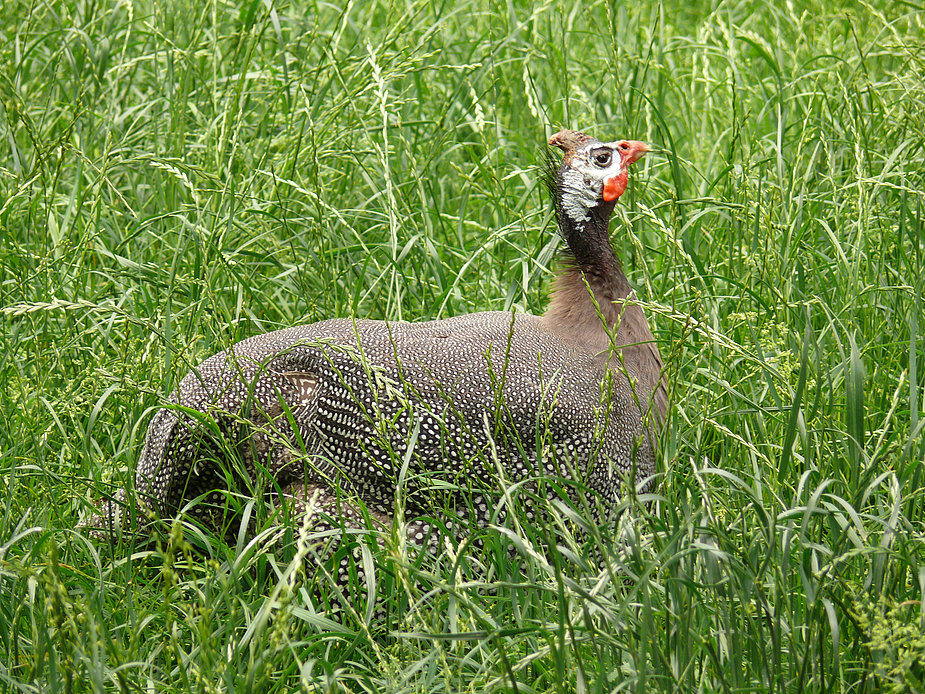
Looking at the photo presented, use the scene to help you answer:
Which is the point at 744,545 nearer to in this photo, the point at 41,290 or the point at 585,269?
the point at 585,269

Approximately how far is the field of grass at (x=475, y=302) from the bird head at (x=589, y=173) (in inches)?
3.7

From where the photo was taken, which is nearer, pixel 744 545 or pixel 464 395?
pixel 744 545

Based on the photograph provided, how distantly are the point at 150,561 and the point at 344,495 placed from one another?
67 cm

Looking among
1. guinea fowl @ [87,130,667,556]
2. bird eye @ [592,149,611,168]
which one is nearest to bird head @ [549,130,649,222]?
bird eye @ [592,149,611,168]

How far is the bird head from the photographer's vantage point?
319cm

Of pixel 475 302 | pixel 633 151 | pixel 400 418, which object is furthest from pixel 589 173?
pixel 400 418

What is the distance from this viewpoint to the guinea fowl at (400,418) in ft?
8.83

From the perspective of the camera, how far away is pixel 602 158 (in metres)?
3.21

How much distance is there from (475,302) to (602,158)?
79 centimetres

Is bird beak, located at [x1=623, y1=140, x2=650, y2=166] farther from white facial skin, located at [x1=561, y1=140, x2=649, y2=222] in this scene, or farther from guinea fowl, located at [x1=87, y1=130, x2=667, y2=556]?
guinea fowl, located at [x1=87, y1=130, x2=667, y2=556]

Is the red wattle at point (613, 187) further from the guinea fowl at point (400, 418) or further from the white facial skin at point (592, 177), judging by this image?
the guinea fowl at point (400, 418)

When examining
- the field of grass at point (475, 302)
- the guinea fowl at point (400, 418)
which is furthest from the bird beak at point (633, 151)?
the guinea fowl at point (400, 418)

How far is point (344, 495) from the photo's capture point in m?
2.61

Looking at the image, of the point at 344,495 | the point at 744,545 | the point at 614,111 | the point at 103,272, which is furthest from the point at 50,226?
the point at 744,545
